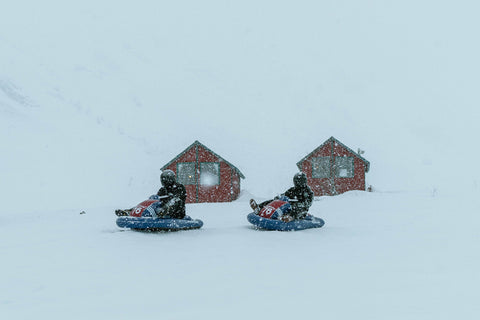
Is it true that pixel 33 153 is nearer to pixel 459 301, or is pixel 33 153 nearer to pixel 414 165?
pixel 459 301

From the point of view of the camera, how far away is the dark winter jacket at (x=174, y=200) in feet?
32.8

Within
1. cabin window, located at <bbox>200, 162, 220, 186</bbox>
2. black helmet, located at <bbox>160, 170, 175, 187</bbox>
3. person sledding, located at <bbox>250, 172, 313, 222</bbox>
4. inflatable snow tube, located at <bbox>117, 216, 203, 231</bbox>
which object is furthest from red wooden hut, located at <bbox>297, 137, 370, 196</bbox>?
inflatable snow tube, located at <bbox>117, 216, 203, 231</bbox>

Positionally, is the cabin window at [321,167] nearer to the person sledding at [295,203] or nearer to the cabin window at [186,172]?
the cabin window at [186,172]

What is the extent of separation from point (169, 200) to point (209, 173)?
42.1ft

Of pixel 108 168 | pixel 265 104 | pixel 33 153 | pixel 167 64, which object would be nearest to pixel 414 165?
pixel 265 104

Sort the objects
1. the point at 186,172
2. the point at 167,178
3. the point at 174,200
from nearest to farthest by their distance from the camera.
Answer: the point at 174,200 → the point at 167,178 → the point at 186,172

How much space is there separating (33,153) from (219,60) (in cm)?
4891

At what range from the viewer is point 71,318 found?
13.8 ft

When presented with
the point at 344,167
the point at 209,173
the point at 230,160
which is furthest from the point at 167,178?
the point at 230,160

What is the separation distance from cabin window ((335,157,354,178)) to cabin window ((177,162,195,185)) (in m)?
8.20

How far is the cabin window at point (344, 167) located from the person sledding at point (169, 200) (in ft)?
53.0

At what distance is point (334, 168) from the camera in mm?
25062

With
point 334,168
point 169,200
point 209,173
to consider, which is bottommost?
point 169,200

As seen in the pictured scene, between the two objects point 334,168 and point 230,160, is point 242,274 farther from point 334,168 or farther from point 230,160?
point 230,160
